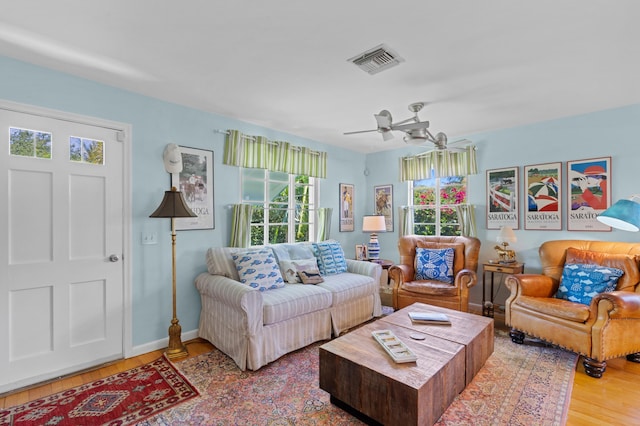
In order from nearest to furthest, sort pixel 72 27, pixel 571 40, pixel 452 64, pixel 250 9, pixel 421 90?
pixel 250 9
pixel 72 27
pixel 571 40
pixel 452 64
pixel 421 90

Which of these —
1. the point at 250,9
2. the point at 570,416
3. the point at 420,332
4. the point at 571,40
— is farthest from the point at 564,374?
the point at 250,9

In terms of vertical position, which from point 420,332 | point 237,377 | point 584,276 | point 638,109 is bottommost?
point 237,377

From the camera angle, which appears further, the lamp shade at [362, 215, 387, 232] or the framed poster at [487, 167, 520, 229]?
the lamp shade at [362, 215, 387, 232]

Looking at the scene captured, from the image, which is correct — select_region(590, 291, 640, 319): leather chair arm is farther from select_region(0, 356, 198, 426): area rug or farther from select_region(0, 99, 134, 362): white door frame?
select_region(0, 99, 134, 362): white door frame

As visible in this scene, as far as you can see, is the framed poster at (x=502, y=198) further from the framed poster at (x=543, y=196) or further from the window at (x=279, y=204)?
the window at (x=279, y=204)

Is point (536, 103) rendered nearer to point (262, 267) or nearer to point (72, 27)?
point (262, 267)

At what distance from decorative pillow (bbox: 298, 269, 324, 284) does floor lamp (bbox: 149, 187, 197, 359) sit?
1319mm

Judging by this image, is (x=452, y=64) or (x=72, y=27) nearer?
(x=72, y=27)

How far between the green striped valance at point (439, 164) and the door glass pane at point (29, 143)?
438 cm

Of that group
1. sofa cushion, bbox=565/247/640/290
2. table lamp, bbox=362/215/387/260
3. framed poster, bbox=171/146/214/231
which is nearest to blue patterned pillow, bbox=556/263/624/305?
sofa cushion, bbox=565/247/640/290

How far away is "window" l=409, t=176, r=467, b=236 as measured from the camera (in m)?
4.56

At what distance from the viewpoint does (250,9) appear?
1.77 m

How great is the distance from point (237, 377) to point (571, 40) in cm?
351

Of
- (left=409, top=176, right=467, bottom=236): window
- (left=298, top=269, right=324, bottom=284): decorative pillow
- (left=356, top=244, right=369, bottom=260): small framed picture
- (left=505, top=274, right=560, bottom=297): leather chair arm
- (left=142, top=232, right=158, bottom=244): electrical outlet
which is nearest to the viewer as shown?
(left=142, top=232, right=158, bottom=244): electrical outlet
